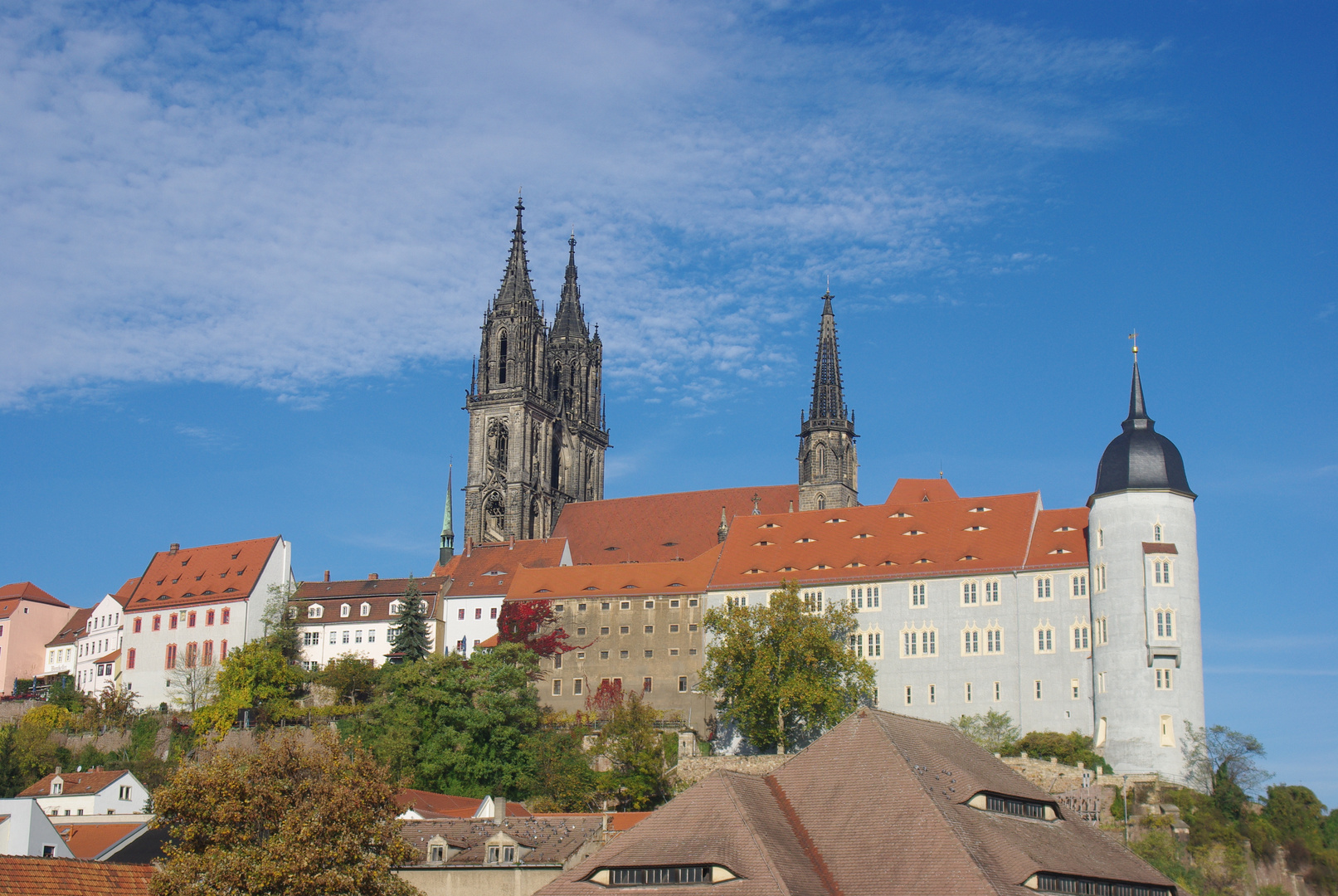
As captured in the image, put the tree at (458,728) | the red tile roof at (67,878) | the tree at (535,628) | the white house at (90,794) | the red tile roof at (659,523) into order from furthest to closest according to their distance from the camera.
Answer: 1. the red tile roof at (659,523)
2. the tree at (535,628)
3. the white house at (90,794)
4. the tree at (458,728)
5. the red tile roof at (67,878)

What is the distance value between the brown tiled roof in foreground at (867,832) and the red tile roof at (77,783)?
140 feet

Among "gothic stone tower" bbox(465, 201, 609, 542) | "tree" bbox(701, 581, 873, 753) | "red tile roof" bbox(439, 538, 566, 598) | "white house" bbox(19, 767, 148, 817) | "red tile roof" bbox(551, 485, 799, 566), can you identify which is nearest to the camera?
"tree" bbox(701, 581, 873, 753)

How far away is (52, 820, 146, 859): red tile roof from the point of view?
56.5m

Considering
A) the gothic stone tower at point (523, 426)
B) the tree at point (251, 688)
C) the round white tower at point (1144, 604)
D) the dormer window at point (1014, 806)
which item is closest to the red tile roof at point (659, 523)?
the gothic stone tower at point (523, 426)

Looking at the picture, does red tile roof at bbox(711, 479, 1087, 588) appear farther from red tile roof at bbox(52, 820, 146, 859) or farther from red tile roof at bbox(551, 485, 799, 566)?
red tile roof at bbox(52, 820, 146, 859)

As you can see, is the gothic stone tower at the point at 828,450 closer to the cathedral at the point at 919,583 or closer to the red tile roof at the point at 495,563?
the cathedral at the point at 919,583

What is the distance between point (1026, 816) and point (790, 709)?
1151 inches

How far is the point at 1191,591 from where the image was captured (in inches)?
2913

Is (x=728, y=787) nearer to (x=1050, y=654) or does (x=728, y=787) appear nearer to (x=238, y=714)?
(x=1050, y=654)

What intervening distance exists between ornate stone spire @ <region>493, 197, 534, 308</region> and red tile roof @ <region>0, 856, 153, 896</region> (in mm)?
89075

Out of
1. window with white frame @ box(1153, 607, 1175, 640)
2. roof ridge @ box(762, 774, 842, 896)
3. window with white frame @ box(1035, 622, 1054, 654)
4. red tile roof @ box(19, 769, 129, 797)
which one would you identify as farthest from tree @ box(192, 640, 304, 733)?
roof ridge @ box(762, 774, 842, 896)

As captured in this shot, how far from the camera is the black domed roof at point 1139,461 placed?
246 ft

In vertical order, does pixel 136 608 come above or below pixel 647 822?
above

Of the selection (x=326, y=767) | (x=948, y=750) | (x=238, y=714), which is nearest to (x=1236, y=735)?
(x=948, y=750)
